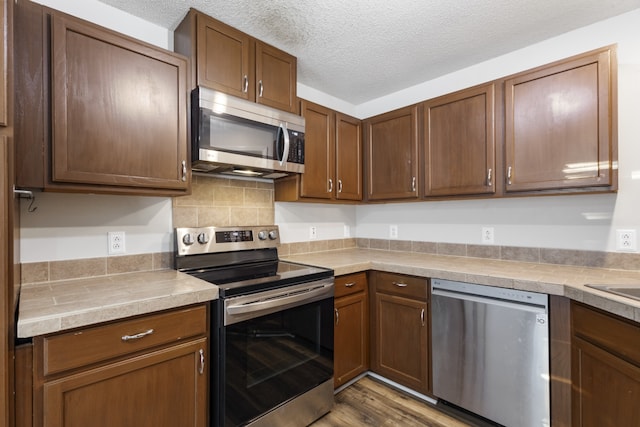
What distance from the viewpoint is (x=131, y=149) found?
145 centimetres

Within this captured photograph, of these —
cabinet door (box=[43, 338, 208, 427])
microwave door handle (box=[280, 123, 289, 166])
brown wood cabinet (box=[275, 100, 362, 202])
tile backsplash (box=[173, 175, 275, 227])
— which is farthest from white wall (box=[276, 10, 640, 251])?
cabinet door (box=[43, 338, 208, 427])

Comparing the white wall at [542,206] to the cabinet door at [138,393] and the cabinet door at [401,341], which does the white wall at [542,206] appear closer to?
the cabinet door at [401,341]

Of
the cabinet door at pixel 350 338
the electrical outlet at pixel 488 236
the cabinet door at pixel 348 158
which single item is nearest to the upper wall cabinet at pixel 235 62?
the cabinet door at pixel 348 158

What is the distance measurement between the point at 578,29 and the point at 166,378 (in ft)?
9.63

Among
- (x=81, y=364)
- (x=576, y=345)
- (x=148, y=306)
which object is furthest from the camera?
(x=576, y=345)

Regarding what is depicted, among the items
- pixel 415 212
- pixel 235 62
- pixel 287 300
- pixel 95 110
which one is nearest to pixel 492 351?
pixel 287 300

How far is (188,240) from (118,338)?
726 millimetres

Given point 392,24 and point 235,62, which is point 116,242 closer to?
point 235,62

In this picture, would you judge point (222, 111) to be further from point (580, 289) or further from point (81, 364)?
point (580, 289)

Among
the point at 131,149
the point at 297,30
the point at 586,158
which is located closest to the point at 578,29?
the point at 586,158

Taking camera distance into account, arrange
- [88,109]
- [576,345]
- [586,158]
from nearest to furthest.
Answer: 1. [88,109]
2. [576,345]
3. [586,158]

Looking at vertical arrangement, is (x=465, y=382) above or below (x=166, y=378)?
below

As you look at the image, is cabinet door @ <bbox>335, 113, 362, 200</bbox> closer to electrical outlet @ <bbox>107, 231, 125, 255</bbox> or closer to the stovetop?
the stovetop

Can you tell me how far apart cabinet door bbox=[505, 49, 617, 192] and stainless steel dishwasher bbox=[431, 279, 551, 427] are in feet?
2.26
